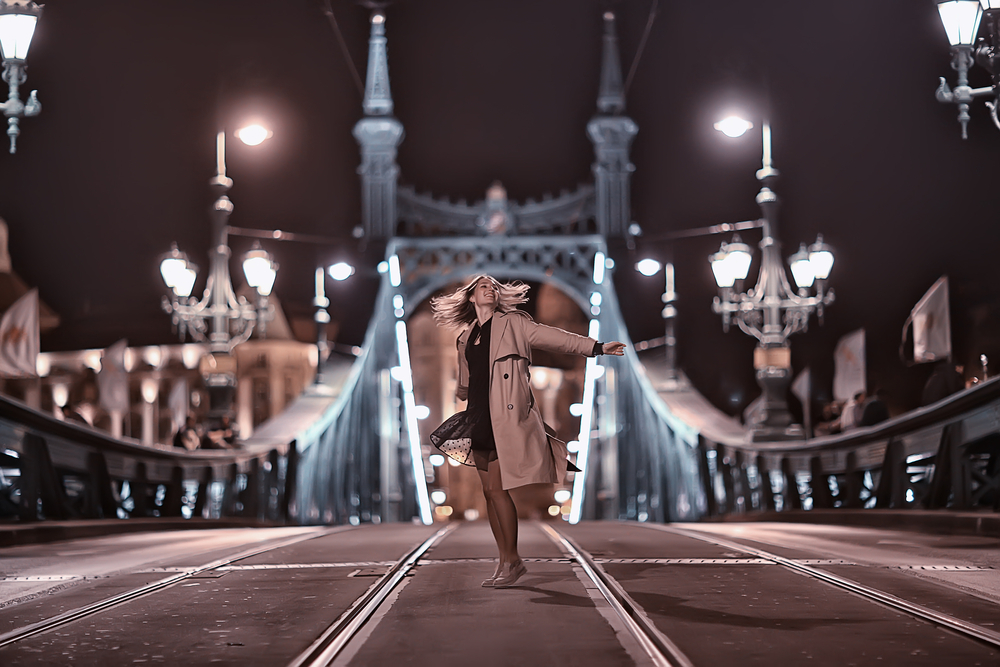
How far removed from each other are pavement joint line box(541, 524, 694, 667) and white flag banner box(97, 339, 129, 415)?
531 inches

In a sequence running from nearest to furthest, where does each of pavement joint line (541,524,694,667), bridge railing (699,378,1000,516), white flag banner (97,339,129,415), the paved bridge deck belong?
pavement joint line (541,524,694,667) < the paved bridge deck < bridge railing (699,378,1000,516) < white flag banner (97,339,129,415)

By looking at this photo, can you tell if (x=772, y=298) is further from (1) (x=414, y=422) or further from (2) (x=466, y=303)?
(1) (x=414, y=422)

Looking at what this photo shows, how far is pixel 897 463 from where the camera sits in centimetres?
1103

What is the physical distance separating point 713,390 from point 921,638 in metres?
28.1

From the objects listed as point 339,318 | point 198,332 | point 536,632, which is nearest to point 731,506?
point 198,332

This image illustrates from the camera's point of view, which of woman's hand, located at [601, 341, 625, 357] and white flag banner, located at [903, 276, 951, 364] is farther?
white flag banner, located at [903, 276, 951, 364]

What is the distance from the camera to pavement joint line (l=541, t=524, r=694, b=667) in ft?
12.9

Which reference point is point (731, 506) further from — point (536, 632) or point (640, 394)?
point (536, 632)

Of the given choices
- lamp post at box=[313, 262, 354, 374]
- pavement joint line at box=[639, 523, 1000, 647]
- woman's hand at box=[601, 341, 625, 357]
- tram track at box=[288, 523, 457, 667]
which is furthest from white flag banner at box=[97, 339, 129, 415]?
woman's hand at box=[601, 341, 625, 357]

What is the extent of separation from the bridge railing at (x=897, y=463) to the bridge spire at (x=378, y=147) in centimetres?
1587

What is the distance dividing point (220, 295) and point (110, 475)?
14.4ft

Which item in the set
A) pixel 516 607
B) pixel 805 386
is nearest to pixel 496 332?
pixel 516 607

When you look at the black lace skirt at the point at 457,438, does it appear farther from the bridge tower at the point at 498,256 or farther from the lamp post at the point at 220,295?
the bridge tower at the point at 498,256

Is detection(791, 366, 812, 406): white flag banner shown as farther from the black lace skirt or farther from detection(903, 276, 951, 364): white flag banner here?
the black lace skirt
